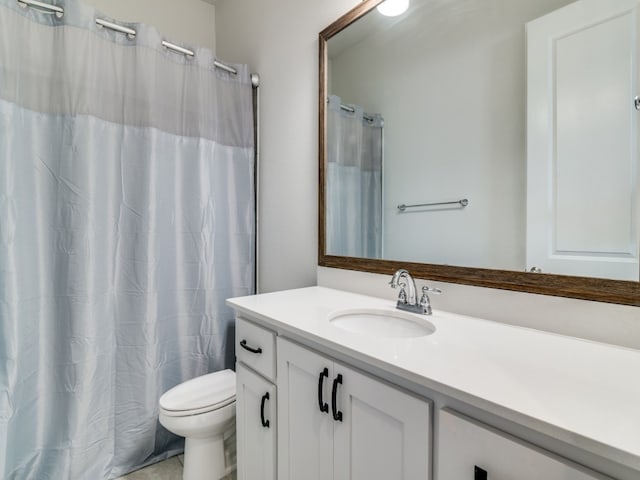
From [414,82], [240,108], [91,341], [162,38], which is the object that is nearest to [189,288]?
[91,341]

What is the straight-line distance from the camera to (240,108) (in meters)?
1.84

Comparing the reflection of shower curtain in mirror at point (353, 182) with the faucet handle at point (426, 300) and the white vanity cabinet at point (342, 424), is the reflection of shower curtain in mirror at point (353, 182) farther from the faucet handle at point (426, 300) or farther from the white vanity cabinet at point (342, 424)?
the white vanity cabinet at point (342, 424)

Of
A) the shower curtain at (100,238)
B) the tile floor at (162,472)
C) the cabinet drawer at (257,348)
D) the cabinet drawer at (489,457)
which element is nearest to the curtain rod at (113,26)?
the shower curtain at (100,238)

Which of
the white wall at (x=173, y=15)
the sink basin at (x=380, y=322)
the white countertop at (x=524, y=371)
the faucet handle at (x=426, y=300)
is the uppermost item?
the white wall at (x=173, y=15)

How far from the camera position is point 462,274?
105 centimetres

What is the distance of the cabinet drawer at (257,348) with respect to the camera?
1039mm

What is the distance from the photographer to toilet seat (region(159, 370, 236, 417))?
1287mm

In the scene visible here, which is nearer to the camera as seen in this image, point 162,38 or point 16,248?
point 16,248

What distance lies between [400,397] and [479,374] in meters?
0.17

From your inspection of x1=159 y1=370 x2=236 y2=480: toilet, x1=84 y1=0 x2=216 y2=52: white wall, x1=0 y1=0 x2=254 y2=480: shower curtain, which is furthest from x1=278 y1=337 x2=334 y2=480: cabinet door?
x1=84 y1=0 x2=216 y2=52: white wall

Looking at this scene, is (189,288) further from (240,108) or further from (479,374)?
(479,374)

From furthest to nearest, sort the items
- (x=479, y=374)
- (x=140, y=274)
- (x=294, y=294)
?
(x=140, y=274)
(x=294, y=294)
(x=479, y=374)

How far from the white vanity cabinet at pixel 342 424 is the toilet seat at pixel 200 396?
456 mm

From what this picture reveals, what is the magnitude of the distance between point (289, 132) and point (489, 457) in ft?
5.23
